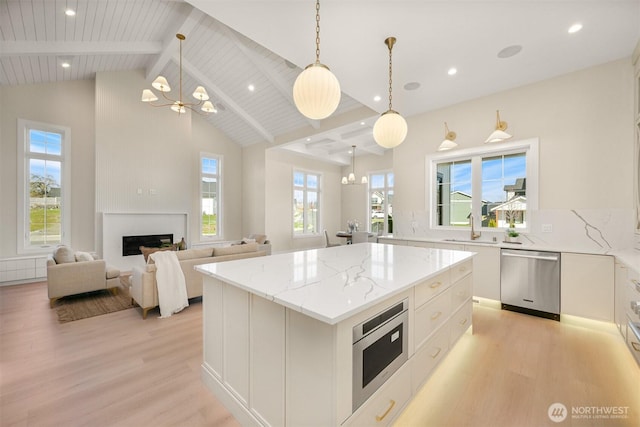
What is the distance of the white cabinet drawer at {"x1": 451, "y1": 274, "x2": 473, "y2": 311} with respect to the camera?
223 centimetres

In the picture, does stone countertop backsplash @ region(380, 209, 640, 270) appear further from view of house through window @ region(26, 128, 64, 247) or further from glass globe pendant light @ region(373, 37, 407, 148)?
view of house through window @ region(26, 128, 64, 247)

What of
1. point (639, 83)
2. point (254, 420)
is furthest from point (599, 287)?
point (254, 420)

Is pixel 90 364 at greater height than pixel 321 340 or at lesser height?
lesser

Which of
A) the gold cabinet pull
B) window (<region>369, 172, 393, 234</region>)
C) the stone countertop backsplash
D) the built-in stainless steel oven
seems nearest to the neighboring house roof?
the stone countertop backsplash

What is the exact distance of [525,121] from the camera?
3535 mm

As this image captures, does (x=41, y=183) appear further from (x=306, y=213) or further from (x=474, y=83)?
(x=474, y=83)

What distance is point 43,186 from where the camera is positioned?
17.1 feet

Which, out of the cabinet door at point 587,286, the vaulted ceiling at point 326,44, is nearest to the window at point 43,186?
the vaulted ceiling at point 326,44

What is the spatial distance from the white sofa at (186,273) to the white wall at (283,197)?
3.50m

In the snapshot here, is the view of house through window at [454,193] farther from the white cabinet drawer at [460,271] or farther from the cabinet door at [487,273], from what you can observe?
the white cabinet drawer at [460,271]

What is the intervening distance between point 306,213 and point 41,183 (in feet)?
20.9

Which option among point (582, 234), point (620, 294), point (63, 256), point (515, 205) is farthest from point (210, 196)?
point (620, 294)

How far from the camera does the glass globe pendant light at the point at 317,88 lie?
5.83 ft

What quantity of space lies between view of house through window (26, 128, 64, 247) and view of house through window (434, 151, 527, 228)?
7.60 m
